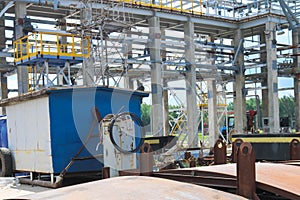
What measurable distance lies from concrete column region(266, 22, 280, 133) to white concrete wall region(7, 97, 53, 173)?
53.8 ft

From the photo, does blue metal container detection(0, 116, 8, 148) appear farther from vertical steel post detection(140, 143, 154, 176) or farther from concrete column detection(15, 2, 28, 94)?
vertical steel post detection(140, 143, 154, 176)

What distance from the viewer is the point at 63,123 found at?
400 inches

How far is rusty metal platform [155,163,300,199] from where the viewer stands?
2635 mm

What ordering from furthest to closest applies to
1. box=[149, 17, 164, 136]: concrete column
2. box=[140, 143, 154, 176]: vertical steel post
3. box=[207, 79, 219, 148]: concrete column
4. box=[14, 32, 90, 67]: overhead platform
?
box=[207, 79, 219, 148]: concrete column → box=[149, 17, 164, 136]: concrete column → box=[14, 32, 90, 67]: overhead platform → box=[140, 143, 154, 176]: vertical steel post

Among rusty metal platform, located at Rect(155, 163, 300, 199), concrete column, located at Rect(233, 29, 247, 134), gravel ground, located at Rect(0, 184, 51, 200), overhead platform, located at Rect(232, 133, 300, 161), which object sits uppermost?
concrete column, located at Rect(233, 29, 247, 134)

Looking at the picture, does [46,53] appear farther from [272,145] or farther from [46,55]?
[272,145]

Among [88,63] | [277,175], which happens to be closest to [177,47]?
[88,63]

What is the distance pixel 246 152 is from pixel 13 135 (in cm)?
1006

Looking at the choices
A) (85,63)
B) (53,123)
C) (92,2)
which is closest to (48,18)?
(92,2)

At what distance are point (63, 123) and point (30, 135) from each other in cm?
135

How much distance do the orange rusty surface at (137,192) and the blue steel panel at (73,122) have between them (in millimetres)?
7504

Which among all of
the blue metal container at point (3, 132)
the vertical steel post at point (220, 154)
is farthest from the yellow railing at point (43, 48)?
the vertical steel post at point (220, 154)

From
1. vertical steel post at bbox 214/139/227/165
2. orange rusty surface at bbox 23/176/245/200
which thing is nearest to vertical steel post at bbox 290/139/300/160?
vertical steel post at bbox 214/139/227/165

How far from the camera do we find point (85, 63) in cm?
1677
